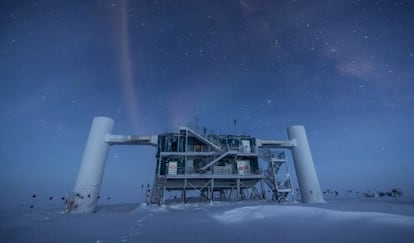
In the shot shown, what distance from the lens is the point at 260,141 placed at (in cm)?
3136

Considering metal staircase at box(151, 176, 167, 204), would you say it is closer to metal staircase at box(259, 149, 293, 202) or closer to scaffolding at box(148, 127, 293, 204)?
scaffolding at box(148, 127, 293, 204)

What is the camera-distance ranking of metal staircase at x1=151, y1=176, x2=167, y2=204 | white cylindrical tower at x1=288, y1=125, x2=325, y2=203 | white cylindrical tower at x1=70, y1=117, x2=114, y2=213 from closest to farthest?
1. white cylindrical tower at x1=70, y1=117, x2=114, y2=213
2. metal staircase at x1=151, y1=176, x2=167, y2=204
3. white cylindrical tower at x1=288, y1=125, x2=325, y2=203

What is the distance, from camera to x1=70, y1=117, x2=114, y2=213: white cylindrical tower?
75.3 feet

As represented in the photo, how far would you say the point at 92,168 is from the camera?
2455 cm

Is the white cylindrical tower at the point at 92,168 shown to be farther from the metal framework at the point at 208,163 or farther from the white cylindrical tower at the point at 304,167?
the white cylindrical tower at the point at 304,167

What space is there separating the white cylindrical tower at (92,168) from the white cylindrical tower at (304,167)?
27058 mm

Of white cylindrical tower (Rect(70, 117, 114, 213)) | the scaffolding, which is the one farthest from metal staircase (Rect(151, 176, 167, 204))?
white cylindrical tower (Rect(70, 117, 114, 213))

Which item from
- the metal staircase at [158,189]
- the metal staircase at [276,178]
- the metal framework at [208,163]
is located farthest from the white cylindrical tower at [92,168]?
the metal staircase at [276,178]

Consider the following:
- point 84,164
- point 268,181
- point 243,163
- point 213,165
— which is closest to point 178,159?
point 213,165

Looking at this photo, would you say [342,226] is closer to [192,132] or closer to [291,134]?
[192,132]

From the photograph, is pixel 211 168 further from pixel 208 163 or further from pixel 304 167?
pixel 304 167

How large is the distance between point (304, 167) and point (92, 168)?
28.6 metres

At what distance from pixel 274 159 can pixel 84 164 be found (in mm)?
26045

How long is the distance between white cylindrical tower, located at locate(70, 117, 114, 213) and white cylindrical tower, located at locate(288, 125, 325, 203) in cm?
2706
